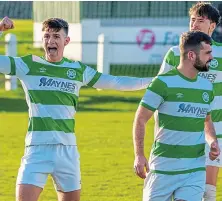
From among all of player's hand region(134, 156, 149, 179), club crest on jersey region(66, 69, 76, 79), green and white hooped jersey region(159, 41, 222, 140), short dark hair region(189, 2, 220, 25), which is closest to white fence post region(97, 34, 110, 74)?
green and white hooped jersey region(159, 41, 222, 140)

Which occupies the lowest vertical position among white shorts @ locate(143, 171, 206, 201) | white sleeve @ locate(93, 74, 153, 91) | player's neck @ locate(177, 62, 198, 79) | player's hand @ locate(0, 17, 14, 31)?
white shorts @ locate(143, 171, 206, 201)

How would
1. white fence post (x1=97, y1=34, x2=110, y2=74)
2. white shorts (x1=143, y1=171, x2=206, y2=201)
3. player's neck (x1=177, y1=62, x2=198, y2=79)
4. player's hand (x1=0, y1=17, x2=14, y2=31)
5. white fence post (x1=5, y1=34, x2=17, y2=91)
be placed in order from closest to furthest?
white shorts (x1=143, y1=171, x2=206, y2=201) < player's neck (x1=177, y1=62, x2=198, y2=79) < player's hand (x1=0, y1=17, x2=14, y2=31) < white fence post (x1=5, y1=34, x2=17, y2=91) < white fence post (x1=97, y1=34, x2=110, y2=74)

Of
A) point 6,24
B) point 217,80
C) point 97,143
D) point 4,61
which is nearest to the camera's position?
point 6,24

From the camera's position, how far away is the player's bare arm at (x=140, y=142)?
23.4ft

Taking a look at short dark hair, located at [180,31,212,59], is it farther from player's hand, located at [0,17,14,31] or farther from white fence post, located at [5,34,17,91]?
white fence post, located at [5,34,17,91]

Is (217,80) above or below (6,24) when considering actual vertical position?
below

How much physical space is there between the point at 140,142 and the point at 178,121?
40cm

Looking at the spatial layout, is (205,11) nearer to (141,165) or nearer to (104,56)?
(141,165)

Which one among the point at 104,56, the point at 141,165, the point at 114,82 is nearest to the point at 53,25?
the point at 114,82

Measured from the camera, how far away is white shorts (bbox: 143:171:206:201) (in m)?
7.28

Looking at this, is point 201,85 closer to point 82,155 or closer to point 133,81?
point 133,81

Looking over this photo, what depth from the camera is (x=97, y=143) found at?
16469mm

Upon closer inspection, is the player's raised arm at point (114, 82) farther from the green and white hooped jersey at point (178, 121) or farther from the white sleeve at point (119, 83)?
the green and white hooped jersey at point (178, 121)

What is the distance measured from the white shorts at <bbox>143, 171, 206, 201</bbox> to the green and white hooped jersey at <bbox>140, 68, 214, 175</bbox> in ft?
0.16
